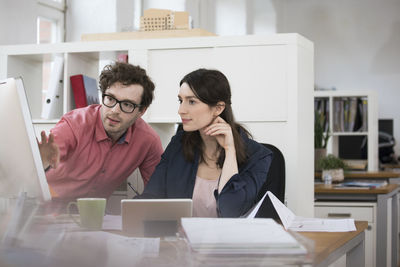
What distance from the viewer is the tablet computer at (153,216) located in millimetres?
667

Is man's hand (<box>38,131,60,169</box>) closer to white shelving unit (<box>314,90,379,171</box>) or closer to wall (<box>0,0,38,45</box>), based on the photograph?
wall (<box>0,0,38,45</box>)

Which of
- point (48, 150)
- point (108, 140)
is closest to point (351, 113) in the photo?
point (108, 140)

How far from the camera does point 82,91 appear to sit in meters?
2.72

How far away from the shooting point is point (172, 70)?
8.53 ft

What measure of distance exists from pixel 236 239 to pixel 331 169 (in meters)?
3.31

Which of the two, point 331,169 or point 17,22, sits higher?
point 17,22

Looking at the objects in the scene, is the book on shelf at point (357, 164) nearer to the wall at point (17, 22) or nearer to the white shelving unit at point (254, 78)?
the white shelving unit at point (254, 78)

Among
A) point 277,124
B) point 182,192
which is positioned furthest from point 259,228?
point 277,124

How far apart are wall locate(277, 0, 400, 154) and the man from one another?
6242 mm

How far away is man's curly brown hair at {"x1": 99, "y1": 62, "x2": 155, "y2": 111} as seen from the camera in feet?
6.29

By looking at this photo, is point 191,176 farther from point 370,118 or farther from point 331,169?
point 370,118

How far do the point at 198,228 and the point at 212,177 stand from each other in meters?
1.24

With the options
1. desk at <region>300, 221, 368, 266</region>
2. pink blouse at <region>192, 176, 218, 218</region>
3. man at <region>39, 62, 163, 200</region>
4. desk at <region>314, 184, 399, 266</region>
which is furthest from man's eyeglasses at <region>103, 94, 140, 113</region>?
desk at <region>314, 184, 399, 266</region>

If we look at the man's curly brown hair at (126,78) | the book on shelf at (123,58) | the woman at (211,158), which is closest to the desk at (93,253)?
the woman at (211,158)
